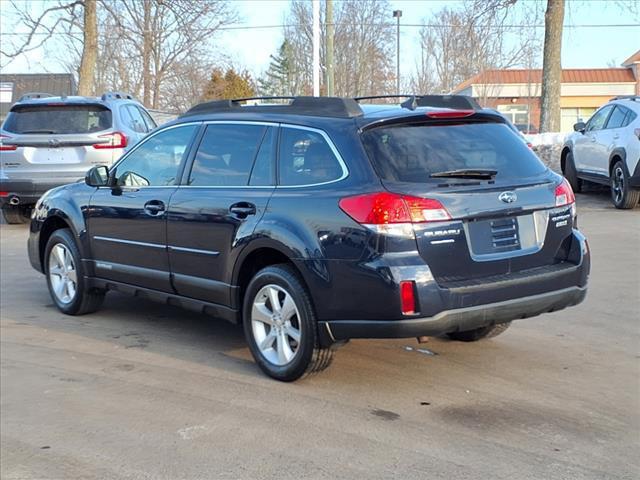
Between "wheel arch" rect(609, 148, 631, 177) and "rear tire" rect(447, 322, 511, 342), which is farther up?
"wheel arch" rect(609, 148, 631, 177)


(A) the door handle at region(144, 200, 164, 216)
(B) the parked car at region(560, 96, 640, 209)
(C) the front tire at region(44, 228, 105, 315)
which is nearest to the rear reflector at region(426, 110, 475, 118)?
(A) the door handle at region(144, 200, 164, 216)

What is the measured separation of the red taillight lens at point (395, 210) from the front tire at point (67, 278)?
11.1 feet

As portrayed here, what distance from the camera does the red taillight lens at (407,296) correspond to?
4.44m

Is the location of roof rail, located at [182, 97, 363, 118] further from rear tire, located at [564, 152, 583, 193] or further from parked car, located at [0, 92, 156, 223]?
rear tire, located at [564, 152, 583, 193]

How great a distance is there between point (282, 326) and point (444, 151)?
4.94 ft

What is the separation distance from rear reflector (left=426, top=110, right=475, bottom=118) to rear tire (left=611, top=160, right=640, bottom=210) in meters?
8.07

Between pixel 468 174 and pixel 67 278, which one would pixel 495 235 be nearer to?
pixel 468 174

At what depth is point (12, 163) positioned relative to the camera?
472 inches

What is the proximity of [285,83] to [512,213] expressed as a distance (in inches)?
1916

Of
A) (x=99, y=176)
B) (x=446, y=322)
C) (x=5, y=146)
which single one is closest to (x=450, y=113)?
(x=446, y=322)

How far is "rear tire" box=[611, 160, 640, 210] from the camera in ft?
40.8

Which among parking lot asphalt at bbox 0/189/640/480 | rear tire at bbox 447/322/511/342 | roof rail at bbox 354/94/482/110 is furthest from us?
rear tire at bbox 447/322/511/342

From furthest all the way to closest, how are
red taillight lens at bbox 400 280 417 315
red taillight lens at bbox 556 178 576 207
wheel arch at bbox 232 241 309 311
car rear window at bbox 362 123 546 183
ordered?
red taillight lens at bbox 556 178 576 207, wheel arch at bbox 232 241 309 311, car rear window at bbox 362 123 546 183, red taillight lens at bbox 400 280 417 315

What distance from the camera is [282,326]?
201 inches
